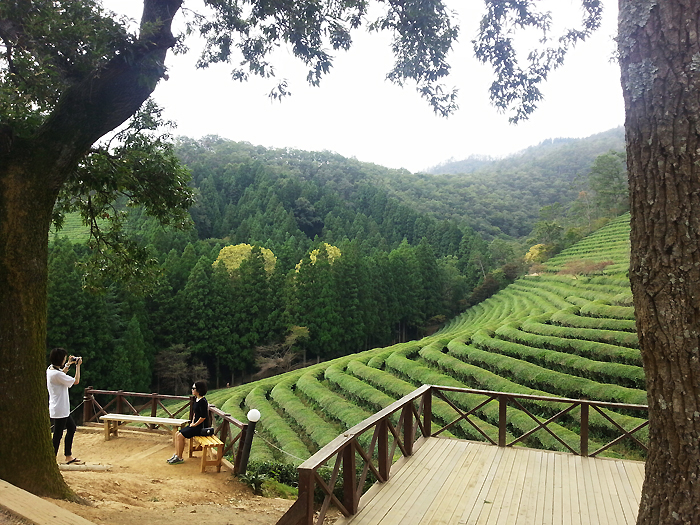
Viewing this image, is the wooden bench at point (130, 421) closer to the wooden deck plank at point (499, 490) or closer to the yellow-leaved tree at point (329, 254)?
the wooden deck plank at point (499, 490)

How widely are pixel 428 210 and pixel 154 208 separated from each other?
72533 millimetres

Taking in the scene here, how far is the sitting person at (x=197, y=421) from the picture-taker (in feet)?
20.4

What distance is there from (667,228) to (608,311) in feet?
61.2

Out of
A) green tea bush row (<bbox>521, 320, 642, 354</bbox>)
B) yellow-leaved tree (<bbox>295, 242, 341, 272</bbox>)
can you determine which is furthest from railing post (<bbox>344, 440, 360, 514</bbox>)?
yellow-leaved tree (<bbox>295, 242, 341, 272</bbox>)

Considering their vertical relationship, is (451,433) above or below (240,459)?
below

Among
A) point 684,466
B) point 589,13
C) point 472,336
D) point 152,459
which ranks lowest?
point 472,336

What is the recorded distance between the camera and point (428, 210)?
76.9m

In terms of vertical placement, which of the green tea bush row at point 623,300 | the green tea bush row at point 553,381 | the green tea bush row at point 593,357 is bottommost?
the green tea bush row at point 553,381

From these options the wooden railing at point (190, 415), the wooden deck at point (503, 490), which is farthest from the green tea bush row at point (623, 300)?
the wooden railing at point (190, 415)

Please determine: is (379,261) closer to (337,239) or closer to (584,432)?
(337,239)

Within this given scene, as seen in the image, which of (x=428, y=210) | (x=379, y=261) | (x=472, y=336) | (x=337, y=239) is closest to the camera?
(x=472, y=336)

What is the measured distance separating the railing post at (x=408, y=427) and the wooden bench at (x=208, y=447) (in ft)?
8.31

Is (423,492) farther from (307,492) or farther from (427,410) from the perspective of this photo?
(307,492)

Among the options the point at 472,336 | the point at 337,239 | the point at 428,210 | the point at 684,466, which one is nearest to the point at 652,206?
the point at 684,466
